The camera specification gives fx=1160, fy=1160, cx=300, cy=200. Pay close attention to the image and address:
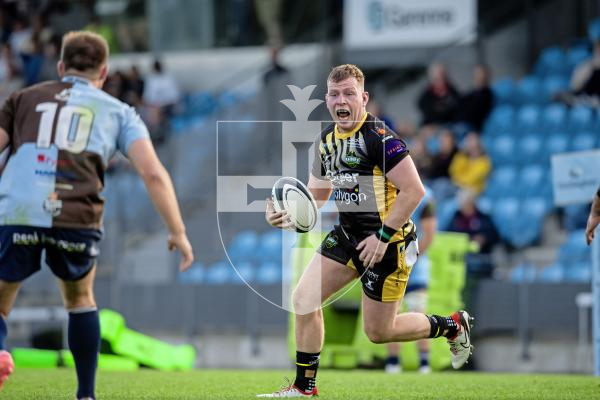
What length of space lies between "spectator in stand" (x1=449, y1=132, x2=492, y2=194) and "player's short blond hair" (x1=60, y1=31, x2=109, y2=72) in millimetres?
9866

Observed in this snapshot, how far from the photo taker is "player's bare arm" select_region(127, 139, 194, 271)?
6.11m

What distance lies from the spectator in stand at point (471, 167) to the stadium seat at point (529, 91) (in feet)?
5.54

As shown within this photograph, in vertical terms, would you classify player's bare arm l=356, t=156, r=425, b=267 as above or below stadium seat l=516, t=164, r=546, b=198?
below

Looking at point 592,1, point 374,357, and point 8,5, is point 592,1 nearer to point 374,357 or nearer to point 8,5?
point 374,357

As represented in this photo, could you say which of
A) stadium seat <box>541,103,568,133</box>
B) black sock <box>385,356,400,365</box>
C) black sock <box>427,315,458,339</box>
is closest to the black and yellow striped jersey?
black sock <box>427,315,458,339</box>

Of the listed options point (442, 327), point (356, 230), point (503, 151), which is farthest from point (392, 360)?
point (356, 230)

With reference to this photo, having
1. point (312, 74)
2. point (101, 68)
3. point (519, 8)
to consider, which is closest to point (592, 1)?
point (519, 8)

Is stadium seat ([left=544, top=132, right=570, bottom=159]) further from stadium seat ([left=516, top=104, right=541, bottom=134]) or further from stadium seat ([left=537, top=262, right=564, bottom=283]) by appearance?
stadium seat ([left=537, top=262, right=564, bottom=283])

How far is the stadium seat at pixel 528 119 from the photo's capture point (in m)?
16.7

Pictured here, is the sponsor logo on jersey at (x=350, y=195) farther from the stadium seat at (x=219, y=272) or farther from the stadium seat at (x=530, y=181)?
the stadium seat at (x=530, y=181)

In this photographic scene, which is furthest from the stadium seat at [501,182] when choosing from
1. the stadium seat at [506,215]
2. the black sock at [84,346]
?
the black sock at [84,346]

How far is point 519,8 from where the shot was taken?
18750 mm

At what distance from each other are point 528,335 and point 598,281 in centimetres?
303

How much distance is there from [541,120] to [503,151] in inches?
29.9
